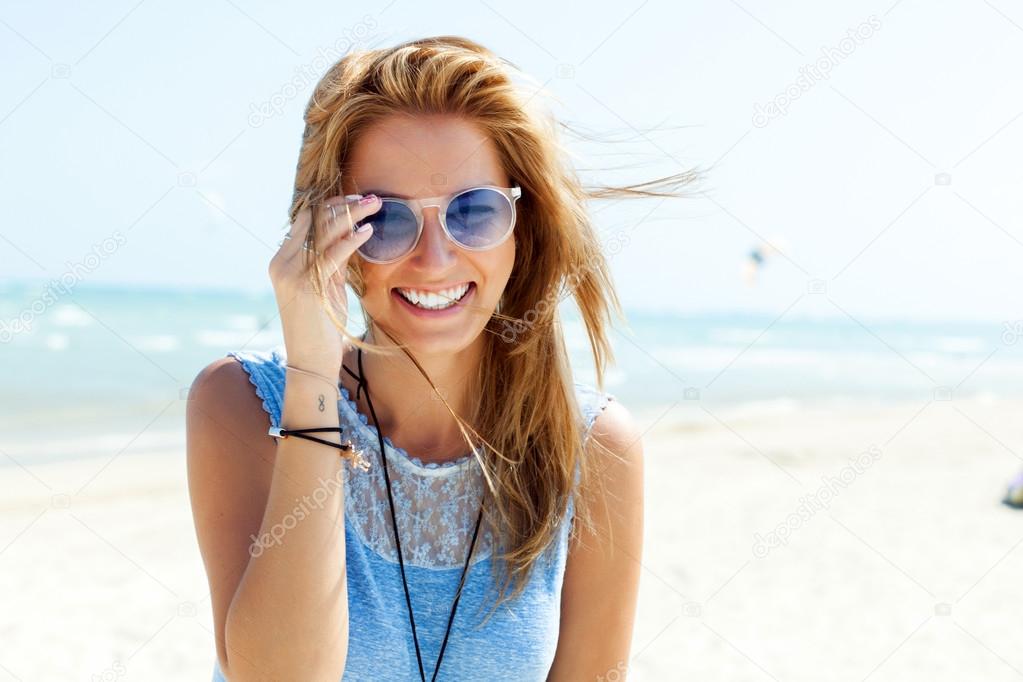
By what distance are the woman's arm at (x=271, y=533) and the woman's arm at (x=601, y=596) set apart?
0.69 m

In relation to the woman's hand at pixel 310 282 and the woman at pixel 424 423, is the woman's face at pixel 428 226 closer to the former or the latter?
the woman at pixel 424 423

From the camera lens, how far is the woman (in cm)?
215

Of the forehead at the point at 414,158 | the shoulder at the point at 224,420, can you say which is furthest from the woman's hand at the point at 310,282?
the shoulder at the point at 224,420

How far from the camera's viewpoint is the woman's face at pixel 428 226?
2.30m

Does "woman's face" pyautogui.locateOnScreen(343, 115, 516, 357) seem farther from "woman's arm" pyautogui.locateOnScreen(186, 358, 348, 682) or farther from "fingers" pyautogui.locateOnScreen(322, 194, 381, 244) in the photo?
"woman's arm" pyautogui.locateOnScreen(186, 358, 348, 682)

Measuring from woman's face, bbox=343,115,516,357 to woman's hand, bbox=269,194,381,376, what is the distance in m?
0.12

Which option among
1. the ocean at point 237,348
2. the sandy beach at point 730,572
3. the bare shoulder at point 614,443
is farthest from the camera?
the ocean at point 237,348

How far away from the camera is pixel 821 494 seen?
9.82 meters

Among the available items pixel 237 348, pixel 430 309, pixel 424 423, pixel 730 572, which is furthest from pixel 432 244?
pixel 237 348

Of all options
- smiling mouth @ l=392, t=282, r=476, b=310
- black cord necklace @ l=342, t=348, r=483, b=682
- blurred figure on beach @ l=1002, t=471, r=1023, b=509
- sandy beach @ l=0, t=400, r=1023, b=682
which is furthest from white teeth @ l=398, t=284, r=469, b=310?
blurred figure on beach @ l=1002, t=471, r=1023, b=509

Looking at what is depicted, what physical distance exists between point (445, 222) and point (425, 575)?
0.91 metres

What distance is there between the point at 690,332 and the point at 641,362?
64.0 feet

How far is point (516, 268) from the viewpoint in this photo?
109 inches

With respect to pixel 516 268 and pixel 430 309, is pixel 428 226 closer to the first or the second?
pixel 430 309
